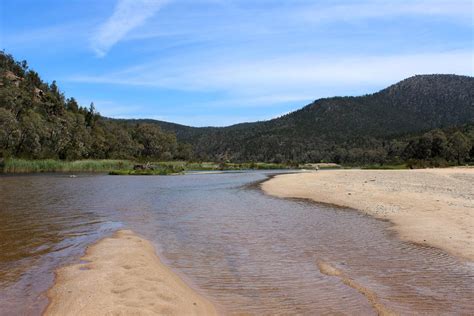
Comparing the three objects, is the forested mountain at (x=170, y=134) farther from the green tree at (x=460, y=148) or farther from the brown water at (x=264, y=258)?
the brown water at (x=264, y=258)

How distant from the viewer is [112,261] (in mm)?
9656

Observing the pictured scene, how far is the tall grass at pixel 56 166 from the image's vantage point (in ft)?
207

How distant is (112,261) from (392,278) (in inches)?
268

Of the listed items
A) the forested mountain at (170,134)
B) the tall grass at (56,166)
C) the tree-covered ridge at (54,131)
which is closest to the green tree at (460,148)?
the forested mountain at (170,134)

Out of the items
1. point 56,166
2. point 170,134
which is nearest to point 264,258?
point 56,166

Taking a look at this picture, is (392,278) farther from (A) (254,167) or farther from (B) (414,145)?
(A) (254,167)

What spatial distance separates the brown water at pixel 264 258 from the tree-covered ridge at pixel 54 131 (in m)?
64.5

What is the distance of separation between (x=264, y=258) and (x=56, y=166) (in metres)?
70.9

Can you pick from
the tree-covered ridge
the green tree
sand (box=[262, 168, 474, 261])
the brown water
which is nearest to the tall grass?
the tree-covered ridge

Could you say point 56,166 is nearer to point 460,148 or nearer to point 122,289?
point 122,289

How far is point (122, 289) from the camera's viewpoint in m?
7.43

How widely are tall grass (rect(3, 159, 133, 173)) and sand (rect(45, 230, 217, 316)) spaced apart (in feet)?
204

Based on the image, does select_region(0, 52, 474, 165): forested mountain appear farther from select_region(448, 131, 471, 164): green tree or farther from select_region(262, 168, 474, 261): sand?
select_region(262, 168, 474, 261): sand

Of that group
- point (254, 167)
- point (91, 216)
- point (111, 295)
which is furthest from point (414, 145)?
point (111, 295)
